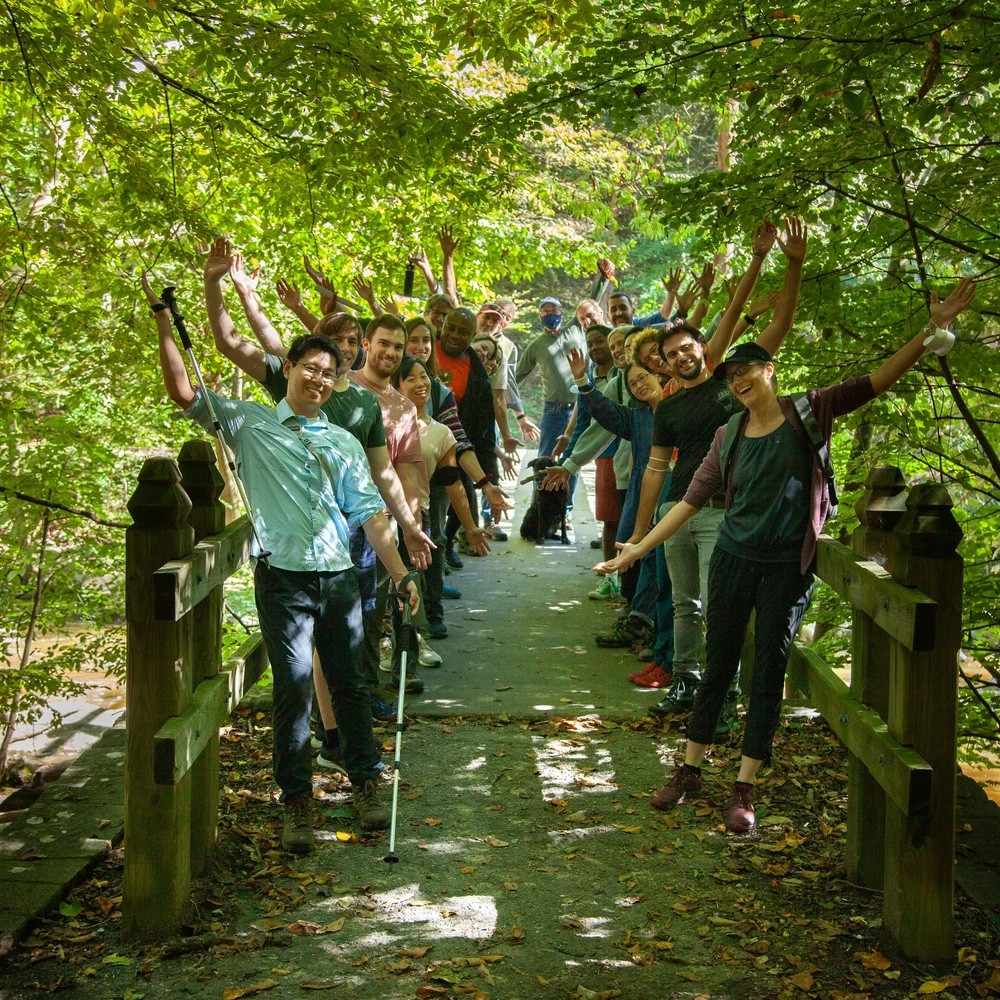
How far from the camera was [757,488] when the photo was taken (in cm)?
482

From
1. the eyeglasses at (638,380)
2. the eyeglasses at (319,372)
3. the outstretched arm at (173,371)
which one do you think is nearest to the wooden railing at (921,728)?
the eyeglasses at (319,372)

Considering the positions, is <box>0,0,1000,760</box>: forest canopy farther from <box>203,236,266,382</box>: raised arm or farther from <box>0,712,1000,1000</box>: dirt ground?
<box>0,712,1000,1000</box>: dirt ground

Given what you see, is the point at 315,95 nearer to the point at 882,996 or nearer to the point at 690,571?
the point at 690,571

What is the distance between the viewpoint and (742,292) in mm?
6375

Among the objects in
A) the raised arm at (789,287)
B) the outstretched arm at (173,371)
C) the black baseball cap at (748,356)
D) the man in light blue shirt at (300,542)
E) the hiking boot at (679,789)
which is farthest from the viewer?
the raised arm at (789,287)

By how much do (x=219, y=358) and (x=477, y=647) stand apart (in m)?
5.05

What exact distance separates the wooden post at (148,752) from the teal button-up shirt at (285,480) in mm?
738

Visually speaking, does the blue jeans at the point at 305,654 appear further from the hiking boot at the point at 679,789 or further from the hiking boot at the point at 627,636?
the hiking boot at the point at 627,636

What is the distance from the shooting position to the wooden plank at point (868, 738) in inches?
142

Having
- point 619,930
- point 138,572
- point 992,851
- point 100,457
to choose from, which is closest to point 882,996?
point 619,930

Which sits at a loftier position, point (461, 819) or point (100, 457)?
point (100, 457)

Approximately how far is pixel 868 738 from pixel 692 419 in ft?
8.00

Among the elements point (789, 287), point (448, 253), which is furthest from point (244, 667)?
point (448, 253)

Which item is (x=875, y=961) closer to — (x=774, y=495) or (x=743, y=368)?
(x=774, y=495)
